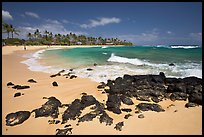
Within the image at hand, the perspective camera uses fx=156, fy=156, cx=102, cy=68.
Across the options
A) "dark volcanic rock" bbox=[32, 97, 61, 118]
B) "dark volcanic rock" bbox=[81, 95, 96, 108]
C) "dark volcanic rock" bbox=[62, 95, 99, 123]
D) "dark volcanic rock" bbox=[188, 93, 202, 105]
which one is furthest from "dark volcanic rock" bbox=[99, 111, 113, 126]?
"dark volcanic rock" bbox=[188, 93, 202, 105]

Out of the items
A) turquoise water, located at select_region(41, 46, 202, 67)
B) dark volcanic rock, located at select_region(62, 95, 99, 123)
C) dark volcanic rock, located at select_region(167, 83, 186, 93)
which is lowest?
dark volcanic rock, located at select_region(62, 95, 99, 123)

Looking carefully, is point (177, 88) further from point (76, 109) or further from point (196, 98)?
point (76, 109)

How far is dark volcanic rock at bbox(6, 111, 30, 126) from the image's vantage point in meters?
5.04

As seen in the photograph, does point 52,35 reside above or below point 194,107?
above

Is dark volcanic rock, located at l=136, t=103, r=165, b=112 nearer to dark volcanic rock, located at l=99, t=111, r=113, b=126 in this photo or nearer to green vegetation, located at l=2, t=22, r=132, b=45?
dark volcanic rock, located at l=99, t=111, r=113, b=126

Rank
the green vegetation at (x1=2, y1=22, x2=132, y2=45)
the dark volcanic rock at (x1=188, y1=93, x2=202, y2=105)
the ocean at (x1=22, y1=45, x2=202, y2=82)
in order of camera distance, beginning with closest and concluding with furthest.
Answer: the dark volcanic rock at (x1=188, y1=93, x2=202, y2=105), the ocean at (x1=22, y1=45, x2=202, y2=82), the green vegetation at (x1=2, y1=22, x2=132, y2=45)

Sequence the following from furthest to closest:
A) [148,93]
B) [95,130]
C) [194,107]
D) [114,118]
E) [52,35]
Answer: [52,35] < [148,93] < [194,107] < [114,118] < [95,130]

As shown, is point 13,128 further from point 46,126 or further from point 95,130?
point 95,130

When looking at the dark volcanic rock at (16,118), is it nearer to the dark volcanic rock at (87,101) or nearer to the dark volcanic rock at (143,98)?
the dark volcanic rock at (87,101)

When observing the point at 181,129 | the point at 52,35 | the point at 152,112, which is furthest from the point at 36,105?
the point at 52,35

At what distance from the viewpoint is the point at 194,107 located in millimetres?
6199

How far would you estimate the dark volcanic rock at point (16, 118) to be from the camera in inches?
198

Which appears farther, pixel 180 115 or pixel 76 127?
pixel 180 115

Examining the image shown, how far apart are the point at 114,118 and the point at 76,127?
1343mm
